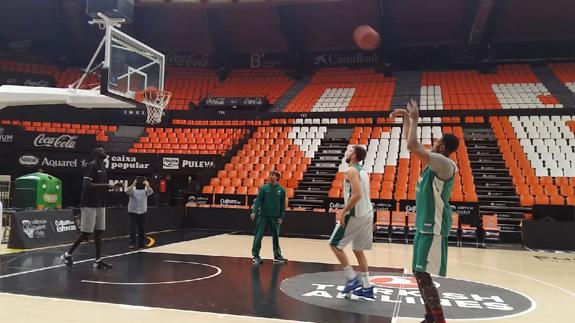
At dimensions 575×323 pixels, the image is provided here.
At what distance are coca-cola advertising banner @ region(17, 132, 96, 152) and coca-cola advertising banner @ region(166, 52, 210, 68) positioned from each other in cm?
1156

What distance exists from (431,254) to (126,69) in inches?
282

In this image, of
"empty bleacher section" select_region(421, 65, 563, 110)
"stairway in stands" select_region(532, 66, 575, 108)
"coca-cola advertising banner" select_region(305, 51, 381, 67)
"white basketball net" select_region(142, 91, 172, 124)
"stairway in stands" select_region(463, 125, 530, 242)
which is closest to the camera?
"white basketball net" select_region(142, 91, 172, 124)

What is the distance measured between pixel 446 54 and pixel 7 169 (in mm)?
21219

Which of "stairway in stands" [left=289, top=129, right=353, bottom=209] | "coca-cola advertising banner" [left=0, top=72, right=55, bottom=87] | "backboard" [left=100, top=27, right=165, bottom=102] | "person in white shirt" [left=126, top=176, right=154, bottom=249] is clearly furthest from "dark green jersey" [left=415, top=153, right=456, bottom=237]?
"coca-cola advertising banner" [left=0, top=72, right=55, bottom=87]

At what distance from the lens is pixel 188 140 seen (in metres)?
20.1

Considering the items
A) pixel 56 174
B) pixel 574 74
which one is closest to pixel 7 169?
pixel 56 174

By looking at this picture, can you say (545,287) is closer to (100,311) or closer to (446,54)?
(100,311)

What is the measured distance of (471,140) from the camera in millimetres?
18781

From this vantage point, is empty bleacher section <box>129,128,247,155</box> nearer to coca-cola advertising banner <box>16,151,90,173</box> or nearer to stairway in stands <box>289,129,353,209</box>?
coca-cola advertising banner <box>16,151,90,173</box>

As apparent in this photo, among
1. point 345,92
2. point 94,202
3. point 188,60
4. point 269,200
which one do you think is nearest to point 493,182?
point 269,200

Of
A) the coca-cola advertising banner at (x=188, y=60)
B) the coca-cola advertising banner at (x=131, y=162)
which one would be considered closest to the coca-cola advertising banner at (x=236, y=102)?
the coca-cola advertising banner at (x=188, y=60)

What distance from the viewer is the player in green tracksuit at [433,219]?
423cm

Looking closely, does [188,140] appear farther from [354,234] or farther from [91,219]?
[354,234]

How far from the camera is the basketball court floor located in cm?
527
